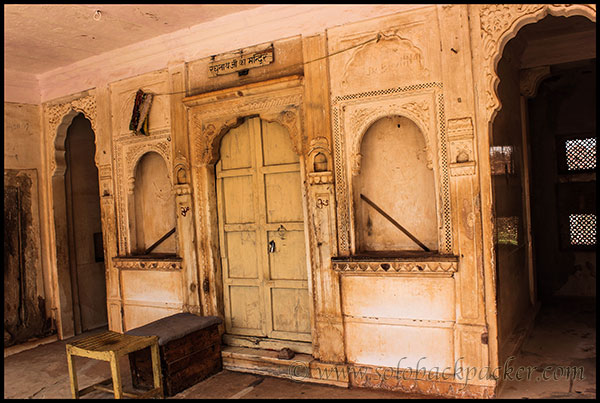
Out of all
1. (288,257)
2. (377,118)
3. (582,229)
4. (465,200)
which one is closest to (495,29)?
(377,118)

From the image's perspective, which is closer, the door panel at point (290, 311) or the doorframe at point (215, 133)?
the doorframe at point (215, 133)

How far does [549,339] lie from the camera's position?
18.0 feet

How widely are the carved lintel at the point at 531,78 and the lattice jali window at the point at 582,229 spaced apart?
8.80 feet

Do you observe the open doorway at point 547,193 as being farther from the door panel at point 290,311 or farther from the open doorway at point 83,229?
the open doorway at point 83,229

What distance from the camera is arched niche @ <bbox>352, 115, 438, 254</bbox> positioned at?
4391 millimetres

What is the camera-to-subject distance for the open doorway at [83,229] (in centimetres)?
697

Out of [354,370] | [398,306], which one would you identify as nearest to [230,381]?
[354,370]

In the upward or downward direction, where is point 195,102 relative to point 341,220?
upward

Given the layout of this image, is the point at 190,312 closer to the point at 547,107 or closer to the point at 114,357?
the point at 114,357

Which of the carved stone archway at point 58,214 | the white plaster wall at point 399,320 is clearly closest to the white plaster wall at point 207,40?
the carved stone archway at point 58,214

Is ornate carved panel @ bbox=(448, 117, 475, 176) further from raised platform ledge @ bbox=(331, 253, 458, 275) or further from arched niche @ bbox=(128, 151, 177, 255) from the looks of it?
arched niche @ bbox=(128, 151, 177, 255)

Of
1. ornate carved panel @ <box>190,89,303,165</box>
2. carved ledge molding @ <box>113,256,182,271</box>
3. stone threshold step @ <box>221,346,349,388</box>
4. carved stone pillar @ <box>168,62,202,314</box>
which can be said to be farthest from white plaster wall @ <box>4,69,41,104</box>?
stone threshold step @ <box>221,346,349,388</box>

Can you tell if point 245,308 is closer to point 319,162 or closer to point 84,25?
point 319,162

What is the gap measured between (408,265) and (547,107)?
5213 millimetres
